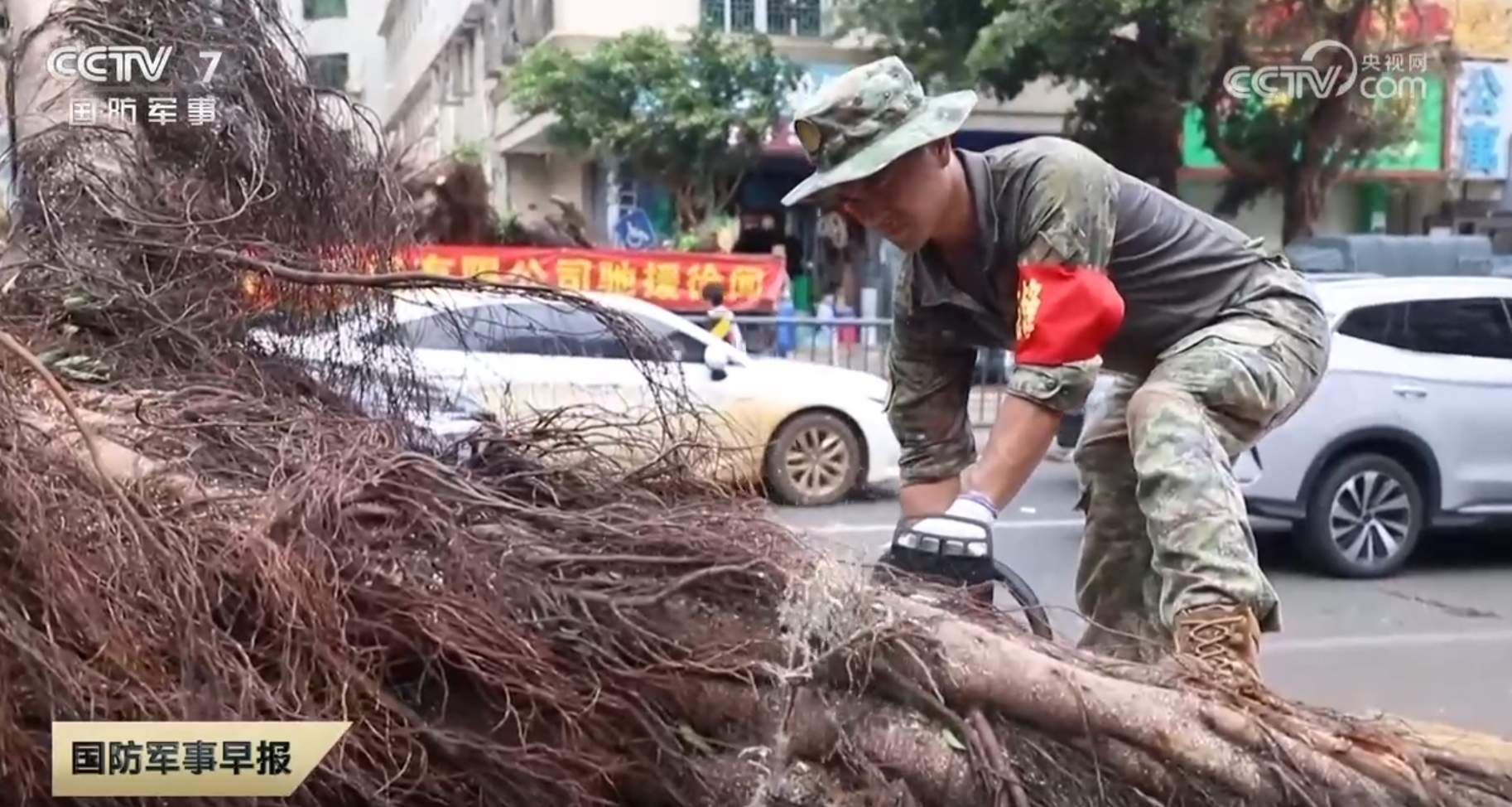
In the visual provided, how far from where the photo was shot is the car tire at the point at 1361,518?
27.2ft

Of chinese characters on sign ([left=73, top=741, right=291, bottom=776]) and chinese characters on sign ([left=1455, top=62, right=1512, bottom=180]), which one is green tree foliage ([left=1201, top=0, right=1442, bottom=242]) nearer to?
chinese characters on sign ([left=1455, top=62, right=1512, bottom=180])

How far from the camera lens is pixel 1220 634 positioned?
2.56 meters

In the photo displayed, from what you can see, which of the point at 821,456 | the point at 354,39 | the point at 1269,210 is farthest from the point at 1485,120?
the point at 821,456

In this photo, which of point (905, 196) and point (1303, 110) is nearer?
point (905, 196)

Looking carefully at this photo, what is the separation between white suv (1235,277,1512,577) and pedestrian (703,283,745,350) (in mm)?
3676

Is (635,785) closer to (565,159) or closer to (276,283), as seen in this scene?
(276,283)

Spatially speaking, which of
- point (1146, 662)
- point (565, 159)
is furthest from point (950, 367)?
point (565, 159)

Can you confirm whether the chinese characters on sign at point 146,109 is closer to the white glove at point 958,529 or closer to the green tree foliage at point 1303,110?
the white glove at point 958,529

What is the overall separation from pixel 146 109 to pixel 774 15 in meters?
18.7

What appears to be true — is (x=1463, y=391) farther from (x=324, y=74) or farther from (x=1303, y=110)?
(x=1303, y=110)

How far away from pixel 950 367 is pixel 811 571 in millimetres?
912

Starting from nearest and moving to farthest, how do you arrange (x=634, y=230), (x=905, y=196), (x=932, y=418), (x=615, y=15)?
1. (x=905, y=196)
2. (x=932, y=418)
3. (x=634, y=230)
4. (x=615, y=15)

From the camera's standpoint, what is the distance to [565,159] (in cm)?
2159

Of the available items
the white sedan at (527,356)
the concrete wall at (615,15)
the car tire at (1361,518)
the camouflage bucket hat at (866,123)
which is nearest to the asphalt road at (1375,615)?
the car tire at (1361,518)
